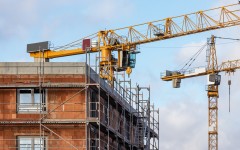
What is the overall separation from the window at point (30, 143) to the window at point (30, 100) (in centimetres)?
180

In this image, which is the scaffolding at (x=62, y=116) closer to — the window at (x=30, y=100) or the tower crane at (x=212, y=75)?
the window at (x=30, y=100)

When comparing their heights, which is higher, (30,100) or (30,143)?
(30,100)

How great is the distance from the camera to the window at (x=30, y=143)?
226 feet

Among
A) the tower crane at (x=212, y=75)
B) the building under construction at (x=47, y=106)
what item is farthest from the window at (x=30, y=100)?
the tower crane at (x=212, y=75)

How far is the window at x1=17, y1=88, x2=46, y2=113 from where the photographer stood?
69375mm

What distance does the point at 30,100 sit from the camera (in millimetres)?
69812

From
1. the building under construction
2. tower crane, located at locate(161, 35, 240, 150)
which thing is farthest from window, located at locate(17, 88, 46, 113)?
tower crane, located at locate(161, 35, 240, 150)

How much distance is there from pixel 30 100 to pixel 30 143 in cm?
293

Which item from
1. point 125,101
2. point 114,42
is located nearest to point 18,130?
point 125,101

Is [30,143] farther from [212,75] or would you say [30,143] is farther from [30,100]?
[212,75]

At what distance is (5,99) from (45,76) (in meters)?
3.10

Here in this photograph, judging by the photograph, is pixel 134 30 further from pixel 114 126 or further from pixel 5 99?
pixel 5 99

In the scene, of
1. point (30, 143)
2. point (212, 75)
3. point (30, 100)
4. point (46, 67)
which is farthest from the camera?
point (212, 75)

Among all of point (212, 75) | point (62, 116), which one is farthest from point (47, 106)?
point (212, 75)
